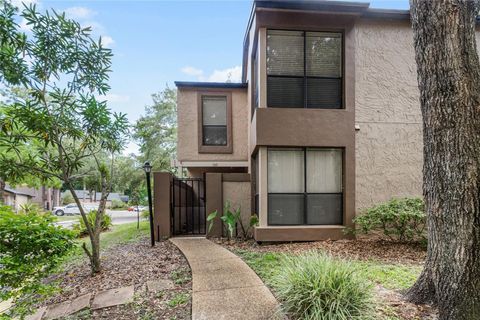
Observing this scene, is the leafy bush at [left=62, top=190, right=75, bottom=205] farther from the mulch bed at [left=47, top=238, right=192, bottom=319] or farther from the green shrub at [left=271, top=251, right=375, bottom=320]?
the green shrub at [left=271, top=251, right=375, bottom=320]

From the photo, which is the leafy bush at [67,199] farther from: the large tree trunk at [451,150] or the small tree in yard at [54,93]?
the large tree trunk at [451,150]

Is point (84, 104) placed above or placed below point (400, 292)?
above

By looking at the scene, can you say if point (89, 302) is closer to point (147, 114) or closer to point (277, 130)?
point (277, 130)

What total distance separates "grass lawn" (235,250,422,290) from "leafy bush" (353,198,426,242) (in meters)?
1.53

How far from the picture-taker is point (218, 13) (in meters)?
9.88

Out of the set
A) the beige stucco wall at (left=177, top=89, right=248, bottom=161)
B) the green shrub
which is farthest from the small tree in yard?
the beige stucco wall at (left=177, top=89, right=248, bottom=161)

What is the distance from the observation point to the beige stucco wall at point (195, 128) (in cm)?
1069

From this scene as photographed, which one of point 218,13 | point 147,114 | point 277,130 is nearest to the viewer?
point 277,130

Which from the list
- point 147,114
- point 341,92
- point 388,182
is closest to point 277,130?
point 341,92

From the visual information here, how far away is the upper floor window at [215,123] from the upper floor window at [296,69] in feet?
11.4

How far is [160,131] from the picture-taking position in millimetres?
22812

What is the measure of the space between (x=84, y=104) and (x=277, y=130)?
4.57 meters

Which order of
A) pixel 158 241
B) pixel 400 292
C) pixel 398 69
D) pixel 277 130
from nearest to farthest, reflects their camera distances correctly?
pixel 400 292 → pixel 277 130 → pixel 398 69 → pixel 158 241

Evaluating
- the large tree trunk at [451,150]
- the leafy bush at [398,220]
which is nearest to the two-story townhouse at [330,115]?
the leafy bush at [398,220]
